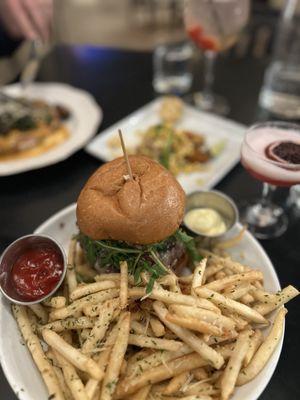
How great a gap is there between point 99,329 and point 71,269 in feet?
1.51

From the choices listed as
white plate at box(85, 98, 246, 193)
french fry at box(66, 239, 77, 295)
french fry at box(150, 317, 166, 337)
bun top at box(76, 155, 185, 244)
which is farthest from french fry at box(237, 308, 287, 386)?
white plate at box(85, 98, 246, 193)

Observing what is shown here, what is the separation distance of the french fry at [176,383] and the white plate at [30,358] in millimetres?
235

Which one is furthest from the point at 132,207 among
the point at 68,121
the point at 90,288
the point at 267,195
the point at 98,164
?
the point at 68,121

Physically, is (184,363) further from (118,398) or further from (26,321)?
(26,321)

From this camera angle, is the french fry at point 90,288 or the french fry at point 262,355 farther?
the french fry at point 90,288

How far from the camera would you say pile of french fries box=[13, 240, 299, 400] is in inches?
63.7

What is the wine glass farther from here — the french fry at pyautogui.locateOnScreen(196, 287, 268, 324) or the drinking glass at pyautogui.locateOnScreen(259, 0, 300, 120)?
the french fry at pyautogui.locateOnScreen(196, 287, 268, 324)

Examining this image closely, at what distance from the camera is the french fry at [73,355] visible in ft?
5.17

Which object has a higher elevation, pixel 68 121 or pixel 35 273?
pixel 35 273

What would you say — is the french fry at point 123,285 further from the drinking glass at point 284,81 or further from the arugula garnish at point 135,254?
the drinking glass at point 284,81

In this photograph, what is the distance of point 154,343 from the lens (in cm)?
169

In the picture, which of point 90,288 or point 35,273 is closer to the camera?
point 90,288

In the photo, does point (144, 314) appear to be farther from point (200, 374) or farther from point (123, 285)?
point (200, 374)

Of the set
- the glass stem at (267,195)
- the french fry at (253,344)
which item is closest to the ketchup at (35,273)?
the french fry at (253,344)
